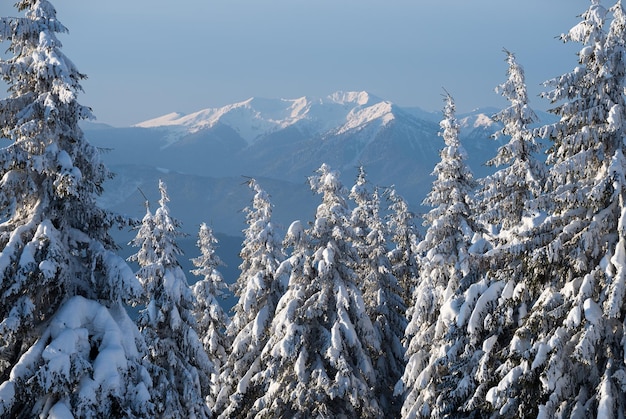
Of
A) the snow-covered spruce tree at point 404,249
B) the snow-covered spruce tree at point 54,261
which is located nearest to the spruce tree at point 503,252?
the snow-covered spruce tree at point 54,261

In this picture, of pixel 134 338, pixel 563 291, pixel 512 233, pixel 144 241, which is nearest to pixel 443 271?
pixel 512 233

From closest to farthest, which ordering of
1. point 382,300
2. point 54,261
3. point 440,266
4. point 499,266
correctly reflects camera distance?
point 54,261, point 499,266, point 440,266, point 382,300

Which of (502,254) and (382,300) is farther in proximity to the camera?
(382,300)

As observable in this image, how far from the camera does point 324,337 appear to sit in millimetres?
23500

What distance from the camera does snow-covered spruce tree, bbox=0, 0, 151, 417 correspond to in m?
12.9

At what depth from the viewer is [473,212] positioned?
76.5 feet

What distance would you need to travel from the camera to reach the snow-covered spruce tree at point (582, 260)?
1455cm

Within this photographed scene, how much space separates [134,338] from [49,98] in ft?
16.9

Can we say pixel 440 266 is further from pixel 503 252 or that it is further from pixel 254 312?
pixel 254 312

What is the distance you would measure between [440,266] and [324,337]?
4.57 metres

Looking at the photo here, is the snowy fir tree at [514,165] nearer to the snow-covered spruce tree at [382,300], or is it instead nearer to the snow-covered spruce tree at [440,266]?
the snow-covered spruce tree at [440,266]

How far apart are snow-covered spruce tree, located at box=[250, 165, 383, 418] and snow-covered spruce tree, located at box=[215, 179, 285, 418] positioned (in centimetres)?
295

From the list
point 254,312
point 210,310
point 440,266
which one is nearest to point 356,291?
point 440,266

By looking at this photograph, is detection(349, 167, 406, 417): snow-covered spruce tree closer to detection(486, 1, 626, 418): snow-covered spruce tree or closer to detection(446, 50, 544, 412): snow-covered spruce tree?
detection(446, 50, 544, 412): snow-covered spruce tree
